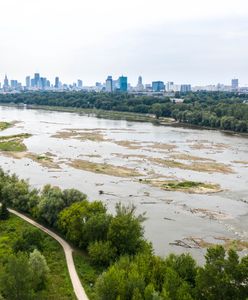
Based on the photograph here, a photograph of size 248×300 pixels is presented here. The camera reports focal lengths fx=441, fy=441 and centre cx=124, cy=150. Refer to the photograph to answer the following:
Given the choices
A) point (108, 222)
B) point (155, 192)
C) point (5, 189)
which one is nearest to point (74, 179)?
point (155, 192)

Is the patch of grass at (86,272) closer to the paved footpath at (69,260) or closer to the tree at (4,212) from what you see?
the paved footpath at (69,260)

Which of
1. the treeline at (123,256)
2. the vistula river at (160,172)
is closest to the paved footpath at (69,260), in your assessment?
the treeline at (123,256)

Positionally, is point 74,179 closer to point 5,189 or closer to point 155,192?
point 155,192

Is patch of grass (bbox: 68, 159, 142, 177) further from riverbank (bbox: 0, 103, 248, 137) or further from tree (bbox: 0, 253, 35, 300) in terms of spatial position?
riverbank (bbox: 0, 103, 248, 137)

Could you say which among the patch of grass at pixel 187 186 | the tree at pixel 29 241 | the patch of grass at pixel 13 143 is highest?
the patch of grass at pixel 13 143

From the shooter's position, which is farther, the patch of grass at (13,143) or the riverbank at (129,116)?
the riverbank at (129,116)

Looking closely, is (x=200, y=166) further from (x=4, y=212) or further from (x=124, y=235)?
(x=124, y=235)
